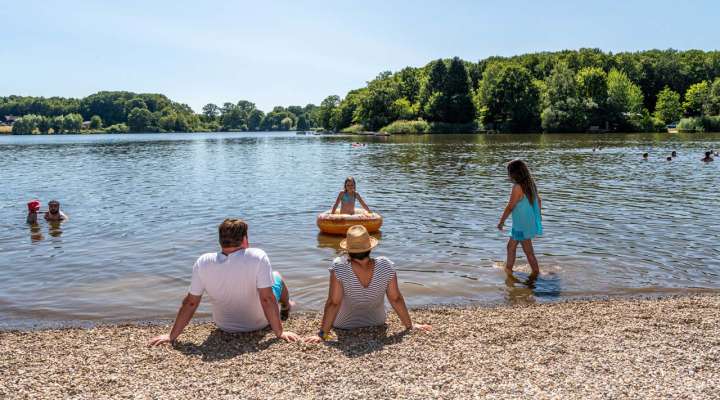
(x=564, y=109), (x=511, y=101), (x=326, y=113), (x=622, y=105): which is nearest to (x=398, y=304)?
(x=564, y=109)

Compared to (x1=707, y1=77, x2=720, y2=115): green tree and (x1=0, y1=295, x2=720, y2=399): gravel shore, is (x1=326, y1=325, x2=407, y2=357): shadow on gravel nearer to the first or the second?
(x1=0, y1=295, x2=720, y2=399): gravel shore

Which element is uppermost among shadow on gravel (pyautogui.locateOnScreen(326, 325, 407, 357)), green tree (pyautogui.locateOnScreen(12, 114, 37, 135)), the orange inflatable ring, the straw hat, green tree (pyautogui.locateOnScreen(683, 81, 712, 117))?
green tree (pyautogui.locateOnScreen(683, 81, 712, 117))

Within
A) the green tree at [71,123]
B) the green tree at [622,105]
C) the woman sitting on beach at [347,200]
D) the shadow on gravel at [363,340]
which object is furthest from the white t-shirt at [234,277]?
the green tree at [71,123]

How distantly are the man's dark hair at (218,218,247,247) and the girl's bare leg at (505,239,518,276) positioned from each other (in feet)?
19.1

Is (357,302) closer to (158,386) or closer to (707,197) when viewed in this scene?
(158,386)

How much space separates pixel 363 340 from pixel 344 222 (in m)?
7.96

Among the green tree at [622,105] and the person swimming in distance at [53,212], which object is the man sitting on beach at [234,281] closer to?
the person swimming in distance at [53,212]

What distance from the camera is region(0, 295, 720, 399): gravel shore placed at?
5.14 meters

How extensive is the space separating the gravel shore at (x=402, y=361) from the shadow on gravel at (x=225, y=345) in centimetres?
1

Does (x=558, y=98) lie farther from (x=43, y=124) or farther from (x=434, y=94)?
(x=43, y=124)

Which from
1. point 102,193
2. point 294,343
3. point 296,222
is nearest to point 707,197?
point 296,222

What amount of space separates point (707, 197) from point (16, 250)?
2198 centimetres

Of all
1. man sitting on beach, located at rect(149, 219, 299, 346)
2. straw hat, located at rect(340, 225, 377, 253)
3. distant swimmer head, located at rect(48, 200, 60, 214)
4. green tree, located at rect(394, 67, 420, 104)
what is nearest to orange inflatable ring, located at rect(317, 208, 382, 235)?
man sitting on beach, located at rect(149, 219, 299, 346)

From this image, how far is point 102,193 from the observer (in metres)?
26.0
